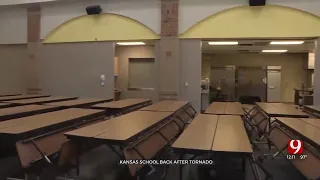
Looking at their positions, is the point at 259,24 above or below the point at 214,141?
above

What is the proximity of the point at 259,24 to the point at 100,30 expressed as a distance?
183 inches

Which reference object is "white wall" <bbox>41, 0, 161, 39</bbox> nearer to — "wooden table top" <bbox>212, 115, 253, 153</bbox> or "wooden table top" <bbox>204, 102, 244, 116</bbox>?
"wooden table top" <bbox>204, 102, 244, 116</bbox>

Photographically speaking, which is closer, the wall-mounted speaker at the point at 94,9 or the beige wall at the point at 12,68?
the wall-mounted speaker at the point at 94,9

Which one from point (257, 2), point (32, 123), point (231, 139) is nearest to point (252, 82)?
point (257, 2)

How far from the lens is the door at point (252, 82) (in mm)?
11805

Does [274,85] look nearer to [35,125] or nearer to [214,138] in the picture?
[214,138]

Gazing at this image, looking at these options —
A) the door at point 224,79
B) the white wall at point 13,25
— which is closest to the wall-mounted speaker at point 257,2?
the door at point 224,79

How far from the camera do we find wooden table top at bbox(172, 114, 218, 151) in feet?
7.75

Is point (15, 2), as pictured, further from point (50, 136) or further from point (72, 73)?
point (50, 136)

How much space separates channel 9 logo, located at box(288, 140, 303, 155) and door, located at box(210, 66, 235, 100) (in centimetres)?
895

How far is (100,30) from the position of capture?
8.20 m

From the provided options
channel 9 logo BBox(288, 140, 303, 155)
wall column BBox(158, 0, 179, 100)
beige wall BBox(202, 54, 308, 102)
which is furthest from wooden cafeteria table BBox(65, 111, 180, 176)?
beige wall BBox(202, 54, 308, 102)

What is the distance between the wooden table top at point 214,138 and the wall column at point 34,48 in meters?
6.99

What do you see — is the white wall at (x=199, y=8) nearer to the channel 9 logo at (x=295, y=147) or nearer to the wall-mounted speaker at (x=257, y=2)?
the wall-mounted speaker at (x=257, y=2)
